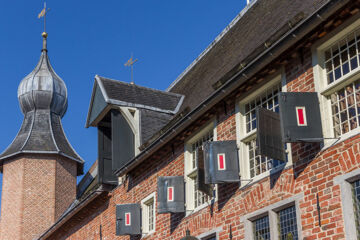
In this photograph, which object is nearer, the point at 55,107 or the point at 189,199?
the point at 189,199

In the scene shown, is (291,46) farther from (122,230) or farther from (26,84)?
(26,84)

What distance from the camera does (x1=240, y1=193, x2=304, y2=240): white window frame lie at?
9.90 meters

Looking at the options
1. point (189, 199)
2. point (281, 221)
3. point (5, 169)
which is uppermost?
point (5, 169)

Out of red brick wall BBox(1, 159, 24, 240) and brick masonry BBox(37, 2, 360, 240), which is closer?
brick masonry BBox(37, 2, 360, 240)

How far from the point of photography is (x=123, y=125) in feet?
60.3

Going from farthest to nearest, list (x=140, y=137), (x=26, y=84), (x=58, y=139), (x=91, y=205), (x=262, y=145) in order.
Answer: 1. (x=26, y=84)
2. (x=58, y=139)
3. (x=91, y=205)
4. (x=140, y=137)
5. (x=262, y=145)

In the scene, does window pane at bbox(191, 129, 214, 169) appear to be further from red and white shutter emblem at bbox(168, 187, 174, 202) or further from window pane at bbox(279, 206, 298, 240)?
window pane at bbox(279, 206, 298, 240)

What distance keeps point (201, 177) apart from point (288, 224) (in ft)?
9.42

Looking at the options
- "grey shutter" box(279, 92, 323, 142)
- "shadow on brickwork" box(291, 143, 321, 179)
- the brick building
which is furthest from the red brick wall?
"grey shutter" box(279, 92, 323, 142)

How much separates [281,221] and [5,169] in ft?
79.9

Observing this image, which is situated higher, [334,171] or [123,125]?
[123,125]

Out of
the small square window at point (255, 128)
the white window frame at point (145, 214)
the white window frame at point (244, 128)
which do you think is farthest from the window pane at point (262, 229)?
the white window frame at point (145, 214)

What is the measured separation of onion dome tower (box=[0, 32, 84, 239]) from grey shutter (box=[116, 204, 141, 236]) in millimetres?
15528

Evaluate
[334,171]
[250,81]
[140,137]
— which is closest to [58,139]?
[140,137]
